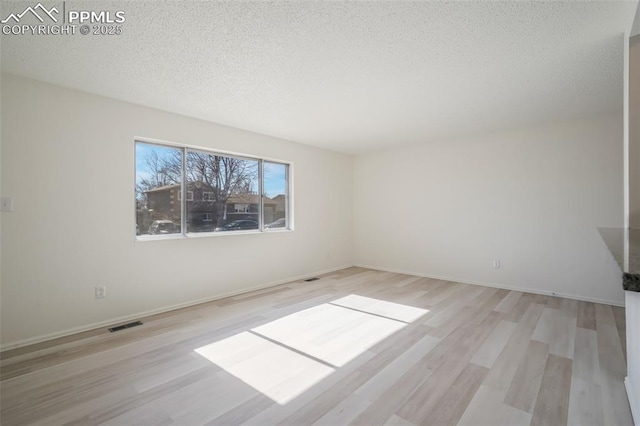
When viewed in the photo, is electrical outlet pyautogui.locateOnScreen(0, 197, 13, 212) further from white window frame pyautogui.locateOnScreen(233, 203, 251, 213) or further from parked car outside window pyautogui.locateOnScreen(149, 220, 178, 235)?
white window frame pyautogui.locateOnScreen(233, 203, 251, 213)

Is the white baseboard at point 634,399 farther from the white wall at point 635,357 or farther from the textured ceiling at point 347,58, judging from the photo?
the textured ceiling at point 347,58

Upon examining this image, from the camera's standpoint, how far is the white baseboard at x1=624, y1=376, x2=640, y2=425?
5.04 feet

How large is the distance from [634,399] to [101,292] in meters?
4.44

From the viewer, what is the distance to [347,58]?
2412mm

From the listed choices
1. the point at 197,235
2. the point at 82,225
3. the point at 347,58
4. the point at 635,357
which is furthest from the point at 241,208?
the point at 635,357

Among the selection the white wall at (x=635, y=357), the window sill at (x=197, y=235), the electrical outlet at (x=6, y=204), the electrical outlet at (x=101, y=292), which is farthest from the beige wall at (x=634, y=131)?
the electrical outlet at (x=6, y=204)

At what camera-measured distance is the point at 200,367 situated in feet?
7.54

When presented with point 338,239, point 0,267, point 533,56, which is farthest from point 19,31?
point 338,239

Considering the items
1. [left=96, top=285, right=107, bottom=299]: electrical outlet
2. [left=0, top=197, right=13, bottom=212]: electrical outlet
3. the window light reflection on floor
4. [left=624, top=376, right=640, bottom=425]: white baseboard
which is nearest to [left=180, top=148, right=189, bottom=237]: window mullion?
[left=96, top=285, right=107, bottom=299]: electrical outlet

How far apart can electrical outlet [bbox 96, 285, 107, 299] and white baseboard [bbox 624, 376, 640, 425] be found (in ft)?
14.2

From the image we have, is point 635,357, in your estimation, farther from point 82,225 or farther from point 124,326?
point 82,225

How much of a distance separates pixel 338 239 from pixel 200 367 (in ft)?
13.6

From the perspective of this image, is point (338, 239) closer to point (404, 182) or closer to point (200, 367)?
point (404, 182)

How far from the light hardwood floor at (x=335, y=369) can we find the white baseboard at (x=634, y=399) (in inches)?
2.5
